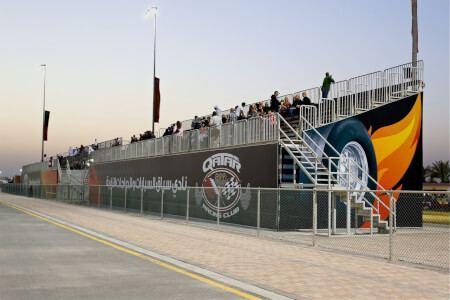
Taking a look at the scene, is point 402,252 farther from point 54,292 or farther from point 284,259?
point 54,292

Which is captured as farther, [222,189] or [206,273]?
[222,189]

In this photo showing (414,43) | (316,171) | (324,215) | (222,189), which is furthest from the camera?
(414,43)

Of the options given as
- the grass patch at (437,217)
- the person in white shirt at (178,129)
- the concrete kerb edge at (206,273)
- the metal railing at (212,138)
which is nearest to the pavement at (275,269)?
the concrete kerb edge at (206,273)

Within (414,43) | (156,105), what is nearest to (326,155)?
(414,43)

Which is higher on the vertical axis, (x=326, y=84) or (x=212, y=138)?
(x=326, y=84)

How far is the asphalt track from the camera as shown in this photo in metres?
8.49

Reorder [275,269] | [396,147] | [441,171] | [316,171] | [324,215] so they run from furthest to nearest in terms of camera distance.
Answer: [441,171]
[396,147]
[324,215]
[316,171]
[275,269]

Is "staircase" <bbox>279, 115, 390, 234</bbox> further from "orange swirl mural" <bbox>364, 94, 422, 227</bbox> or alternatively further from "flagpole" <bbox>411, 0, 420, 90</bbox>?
"flagpole" <bbox>411, 0, 420, 90</bbox>

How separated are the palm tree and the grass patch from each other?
240 feet

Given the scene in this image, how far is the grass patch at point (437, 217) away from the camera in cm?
1207

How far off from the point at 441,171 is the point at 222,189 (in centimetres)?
6519

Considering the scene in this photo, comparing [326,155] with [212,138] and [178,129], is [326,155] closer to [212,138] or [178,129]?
[212,138]

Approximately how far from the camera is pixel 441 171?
8194 cm

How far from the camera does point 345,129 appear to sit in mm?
24844
